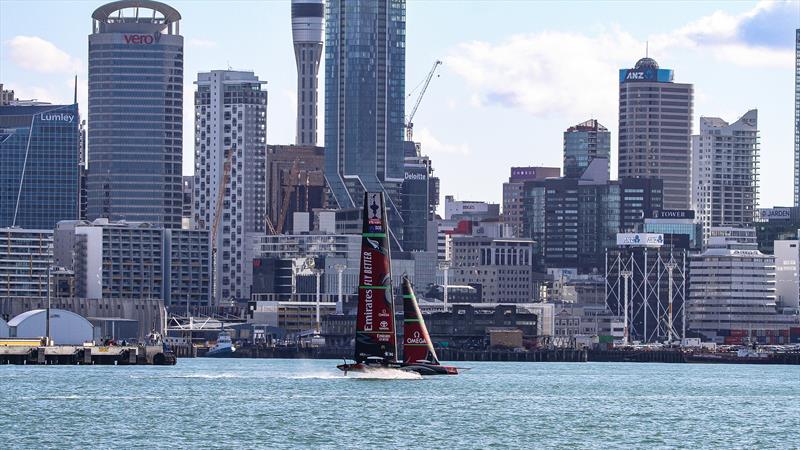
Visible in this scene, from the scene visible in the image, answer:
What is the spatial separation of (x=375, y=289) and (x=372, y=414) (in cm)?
2458

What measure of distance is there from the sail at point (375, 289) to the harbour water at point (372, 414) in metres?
3.46

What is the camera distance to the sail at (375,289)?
13812cm

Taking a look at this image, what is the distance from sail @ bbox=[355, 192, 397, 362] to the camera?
138 m

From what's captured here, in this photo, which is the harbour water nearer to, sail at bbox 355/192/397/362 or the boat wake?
the boat wake

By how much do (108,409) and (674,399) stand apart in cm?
4781

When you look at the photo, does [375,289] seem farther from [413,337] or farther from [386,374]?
[413,337]

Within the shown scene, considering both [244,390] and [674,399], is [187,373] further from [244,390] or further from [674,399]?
[674,399]

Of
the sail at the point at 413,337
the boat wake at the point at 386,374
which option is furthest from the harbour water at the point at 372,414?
the sail at the point at 413,337

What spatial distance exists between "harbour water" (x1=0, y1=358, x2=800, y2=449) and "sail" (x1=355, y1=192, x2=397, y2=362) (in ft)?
11.3

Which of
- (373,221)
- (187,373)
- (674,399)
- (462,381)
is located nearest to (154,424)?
(373,221)

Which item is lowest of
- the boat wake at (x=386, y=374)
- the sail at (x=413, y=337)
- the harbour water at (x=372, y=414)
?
the harbour water at (x=372, y=414)

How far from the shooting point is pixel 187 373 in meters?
187

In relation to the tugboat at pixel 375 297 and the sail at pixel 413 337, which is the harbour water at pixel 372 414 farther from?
the sail at pixel 413 337

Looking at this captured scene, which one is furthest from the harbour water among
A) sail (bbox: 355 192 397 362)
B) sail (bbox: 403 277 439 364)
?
sail (bbox: 403 277 439 364)
